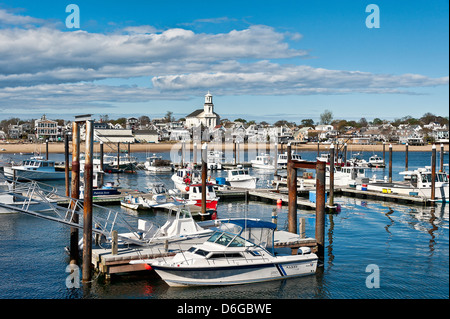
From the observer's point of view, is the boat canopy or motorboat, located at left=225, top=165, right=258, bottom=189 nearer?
the boat canopy

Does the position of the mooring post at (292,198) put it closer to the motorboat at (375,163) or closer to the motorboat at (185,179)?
the motorboat at (185,179)

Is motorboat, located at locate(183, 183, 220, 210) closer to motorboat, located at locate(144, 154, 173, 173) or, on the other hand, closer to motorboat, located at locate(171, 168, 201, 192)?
motorboat, located at locate(171, 168, 201, 192)

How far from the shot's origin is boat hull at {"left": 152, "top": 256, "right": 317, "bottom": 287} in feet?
64.4

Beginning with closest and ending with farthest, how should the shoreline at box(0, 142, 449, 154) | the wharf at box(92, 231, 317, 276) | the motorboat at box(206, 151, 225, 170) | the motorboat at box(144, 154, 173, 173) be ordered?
1. the wharf at box(92, 231, 317, 276)
2. the motorboat at box(144, 154, 173, 173)
3. the motorboat at box(206, 151, 225, 170)
4. the shoreline at box(0, 142, 449, 154)

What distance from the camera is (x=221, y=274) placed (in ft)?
65.3

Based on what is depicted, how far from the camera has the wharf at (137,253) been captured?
68.6ft

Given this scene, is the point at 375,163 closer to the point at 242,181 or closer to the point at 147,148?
the point at 242,181

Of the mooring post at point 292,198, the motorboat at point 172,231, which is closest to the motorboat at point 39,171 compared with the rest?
the motorboat at point 172,231

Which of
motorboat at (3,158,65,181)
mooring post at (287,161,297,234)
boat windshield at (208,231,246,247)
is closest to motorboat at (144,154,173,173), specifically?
motorboat at (3,158,65,181)

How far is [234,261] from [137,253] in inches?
182
